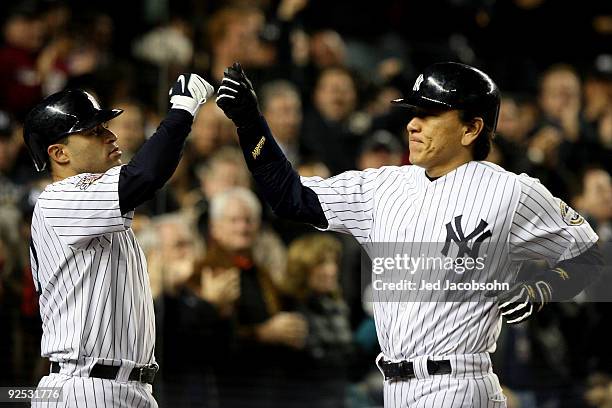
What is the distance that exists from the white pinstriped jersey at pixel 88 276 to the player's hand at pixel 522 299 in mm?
1131

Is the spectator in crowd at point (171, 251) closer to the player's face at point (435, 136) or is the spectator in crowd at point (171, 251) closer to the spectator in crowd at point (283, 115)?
the spectator in crowd at point (283, 115)

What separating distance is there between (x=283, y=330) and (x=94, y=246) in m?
2.19

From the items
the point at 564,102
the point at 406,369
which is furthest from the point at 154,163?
the point at 564,102

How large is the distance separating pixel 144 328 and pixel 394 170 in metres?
0.96

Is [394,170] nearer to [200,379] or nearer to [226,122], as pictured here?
[200,379]

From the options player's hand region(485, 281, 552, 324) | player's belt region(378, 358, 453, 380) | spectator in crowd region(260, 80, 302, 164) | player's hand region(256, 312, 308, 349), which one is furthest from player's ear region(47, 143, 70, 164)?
spectator in crowd region(260, 80, 302, 164)

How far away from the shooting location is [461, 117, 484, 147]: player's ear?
11.9ft

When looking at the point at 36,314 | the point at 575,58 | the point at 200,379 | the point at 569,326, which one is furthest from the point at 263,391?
the point at 575,58

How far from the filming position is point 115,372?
3574 mm

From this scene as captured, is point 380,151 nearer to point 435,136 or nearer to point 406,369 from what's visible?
point 435,136

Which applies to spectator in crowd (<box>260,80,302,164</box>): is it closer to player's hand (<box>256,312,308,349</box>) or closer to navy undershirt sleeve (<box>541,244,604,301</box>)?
player's hand (<box>256,312,308,349</box>)

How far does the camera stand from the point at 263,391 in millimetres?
5742

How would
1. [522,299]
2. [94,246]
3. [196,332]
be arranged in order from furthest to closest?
[196,332], [94,246], [522,299]

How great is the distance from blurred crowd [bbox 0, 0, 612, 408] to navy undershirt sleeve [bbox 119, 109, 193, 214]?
2158 millimetres
